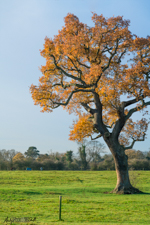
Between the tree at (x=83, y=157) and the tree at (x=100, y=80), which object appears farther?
the tree at (x=83, y=157)

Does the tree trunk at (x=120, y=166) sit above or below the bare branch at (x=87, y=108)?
below

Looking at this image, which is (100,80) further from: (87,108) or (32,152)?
(32,152)

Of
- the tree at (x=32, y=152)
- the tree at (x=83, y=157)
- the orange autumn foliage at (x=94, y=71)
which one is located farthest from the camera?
the tree at (x=32, y=152)

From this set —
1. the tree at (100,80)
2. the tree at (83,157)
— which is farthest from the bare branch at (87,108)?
the tree at (83,157)

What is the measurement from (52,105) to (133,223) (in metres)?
11.9

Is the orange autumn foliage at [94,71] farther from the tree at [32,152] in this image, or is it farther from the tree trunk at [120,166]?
the tree at [32,152]

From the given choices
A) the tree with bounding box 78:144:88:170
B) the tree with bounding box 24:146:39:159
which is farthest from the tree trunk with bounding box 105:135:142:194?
the tree with bounding box 24:146:39:159

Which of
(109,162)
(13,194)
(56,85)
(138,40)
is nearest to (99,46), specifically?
(138,40)

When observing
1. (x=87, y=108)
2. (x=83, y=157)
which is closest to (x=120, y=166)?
(x=87, y=108)

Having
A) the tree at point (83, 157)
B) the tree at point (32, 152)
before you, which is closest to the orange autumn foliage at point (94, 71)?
the tree at point (83, 157)

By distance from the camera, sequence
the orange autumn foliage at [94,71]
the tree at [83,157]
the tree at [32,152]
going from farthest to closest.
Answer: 1. the tree at [32,152]
2. the tree at [83,157]
3. the orange autumn foliage at [94,71]

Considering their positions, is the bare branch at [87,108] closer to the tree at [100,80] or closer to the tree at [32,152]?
the tree at [100,80]

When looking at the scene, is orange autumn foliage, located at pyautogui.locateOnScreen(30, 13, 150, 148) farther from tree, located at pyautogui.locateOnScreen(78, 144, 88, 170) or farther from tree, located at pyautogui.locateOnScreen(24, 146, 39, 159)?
tree, located at pyautogui.locateOnScreen(24, 146, 39, 159)

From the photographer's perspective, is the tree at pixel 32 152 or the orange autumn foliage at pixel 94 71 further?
the tree at pixel 32 152
